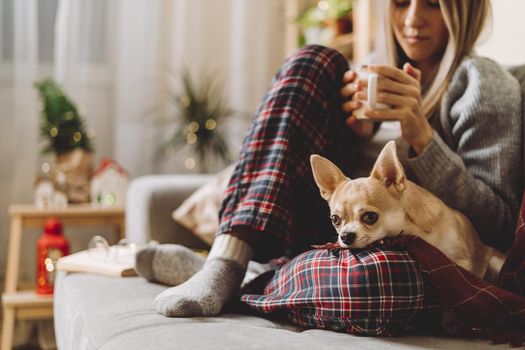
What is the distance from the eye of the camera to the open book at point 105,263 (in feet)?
4.69

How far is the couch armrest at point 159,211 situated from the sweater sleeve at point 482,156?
0.83m

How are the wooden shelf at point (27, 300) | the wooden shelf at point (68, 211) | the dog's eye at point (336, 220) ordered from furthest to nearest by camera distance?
1. the wooden shelf at point (68, 211)
2. the wooden shelf at point (27, 300)
3. the dog's eye at point (336, 220)

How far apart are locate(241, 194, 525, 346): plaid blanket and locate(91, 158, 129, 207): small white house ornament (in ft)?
4.84

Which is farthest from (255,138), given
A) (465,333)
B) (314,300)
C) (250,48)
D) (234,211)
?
(250,48)

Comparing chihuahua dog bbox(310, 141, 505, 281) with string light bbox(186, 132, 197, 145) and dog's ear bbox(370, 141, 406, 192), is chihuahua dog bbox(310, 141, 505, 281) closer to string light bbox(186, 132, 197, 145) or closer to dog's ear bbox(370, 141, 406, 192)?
dog's ear bbox(370, 141, 406, 192)

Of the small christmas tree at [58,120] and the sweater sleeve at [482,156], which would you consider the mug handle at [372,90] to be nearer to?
the sweater sleeve at [482,156]

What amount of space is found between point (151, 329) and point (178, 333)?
0.06 m

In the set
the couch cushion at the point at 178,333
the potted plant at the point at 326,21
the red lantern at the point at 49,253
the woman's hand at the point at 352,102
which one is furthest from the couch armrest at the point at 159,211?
the potted plant at the point at 326,21

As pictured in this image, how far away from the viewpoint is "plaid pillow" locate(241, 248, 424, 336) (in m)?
0.91

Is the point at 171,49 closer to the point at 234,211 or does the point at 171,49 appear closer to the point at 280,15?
the point at 280,15

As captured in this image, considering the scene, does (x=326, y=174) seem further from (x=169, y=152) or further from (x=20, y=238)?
(x=169, y=152)

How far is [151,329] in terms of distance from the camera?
0.95 metres

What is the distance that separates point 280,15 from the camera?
313cm

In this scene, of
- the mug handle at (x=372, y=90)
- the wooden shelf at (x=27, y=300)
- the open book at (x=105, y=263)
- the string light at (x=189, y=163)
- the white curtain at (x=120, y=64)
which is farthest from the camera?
the string light at (x=189, y=163)
